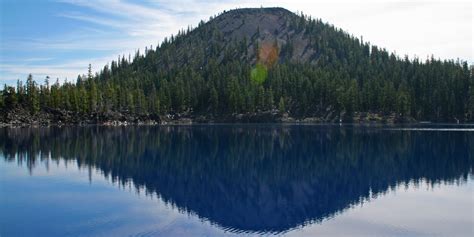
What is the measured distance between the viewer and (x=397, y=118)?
615ft

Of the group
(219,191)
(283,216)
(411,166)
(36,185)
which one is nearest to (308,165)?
(411,166)

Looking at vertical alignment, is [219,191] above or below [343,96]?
below

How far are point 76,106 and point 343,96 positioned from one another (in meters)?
108

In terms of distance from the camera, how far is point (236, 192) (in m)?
45.6

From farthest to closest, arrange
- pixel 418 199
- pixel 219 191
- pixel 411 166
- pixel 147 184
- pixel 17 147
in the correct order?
pixel 17 147 → pixel 411 166 → pixel 147 184 → pixel 219 191 → pixel 418 199

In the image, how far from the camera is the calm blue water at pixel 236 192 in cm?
3297

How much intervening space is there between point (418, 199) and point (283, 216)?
45.6 ft

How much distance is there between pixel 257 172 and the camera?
58625 millimetres

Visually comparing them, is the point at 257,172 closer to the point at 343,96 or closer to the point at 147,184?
the point at 147,184

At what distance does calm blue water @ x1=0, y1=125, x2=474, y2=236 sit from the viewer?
108 feet


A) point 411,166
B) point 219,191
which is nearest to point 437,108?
point 411,166

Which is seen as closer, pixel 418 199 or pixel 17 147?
pixel 418 199

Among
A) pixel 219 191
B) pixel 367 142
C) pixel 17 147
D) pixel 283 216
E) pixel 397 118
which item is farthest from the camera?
pixel 397 118

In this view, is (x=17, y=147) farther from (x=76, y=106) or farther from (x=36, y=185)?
(x=76, y=106)
